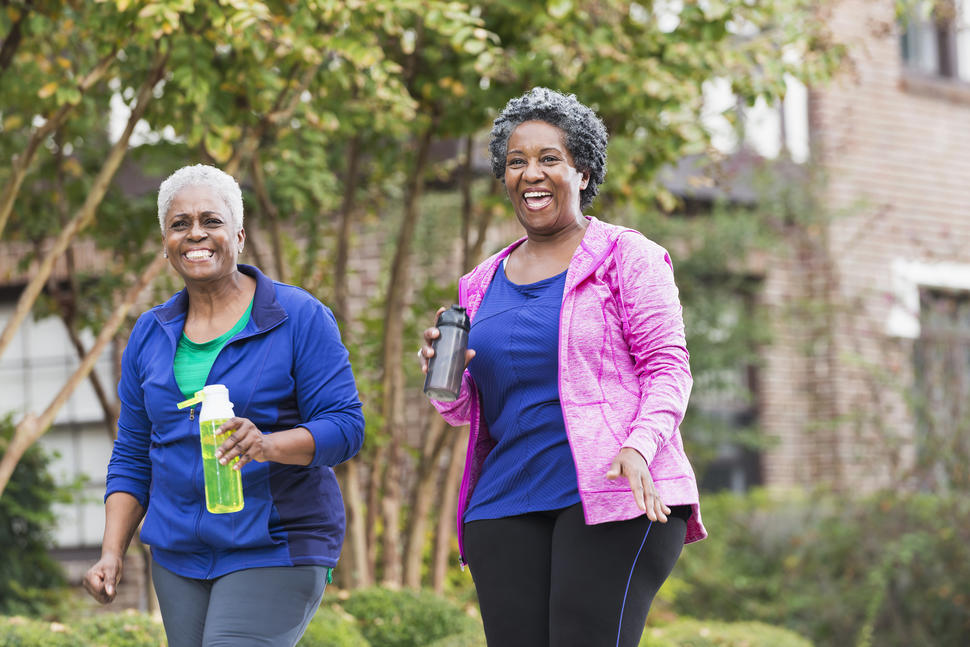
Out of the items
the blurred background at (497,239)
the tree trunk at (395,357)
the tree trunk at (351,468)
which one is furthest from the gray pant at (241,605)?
the tree trunk at (395,357)

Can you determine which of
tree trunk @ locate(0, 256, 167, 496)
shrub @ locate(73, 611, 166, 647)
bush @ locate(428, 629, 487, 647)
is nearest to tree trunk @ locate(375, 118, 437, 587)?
bush @ locate(428, 629, 487, 647)

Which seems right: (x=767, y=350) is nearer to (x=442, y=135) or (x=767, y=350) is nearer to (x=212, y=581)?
(x=442, y=135)

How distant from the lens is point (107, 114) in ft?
23.5

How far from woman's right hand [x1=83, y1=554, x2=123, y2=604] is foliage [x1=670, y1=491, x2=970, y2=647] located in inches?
199

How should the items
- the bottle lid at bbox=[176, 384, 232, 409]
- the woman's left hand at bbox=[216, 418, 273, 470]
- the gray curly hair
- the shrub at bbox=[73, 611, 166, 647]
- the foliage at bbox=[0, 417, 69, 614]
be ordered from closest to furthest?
the woman's left hand at bbox=[216, 418, 273, 470] → the bottle lid at bbox=[176, 384, 232, 409] → the gray curly hair → the shrub at bbox=[73, 611, 166, 647] → the foliage at bbox=[0, 417, 69, 614]

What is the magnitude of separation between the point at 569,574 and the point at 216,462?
2.75 ft

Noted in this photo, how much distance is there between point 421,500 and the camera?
6.98 metres

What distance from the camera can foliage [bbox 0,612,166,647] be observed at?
4.36 metres

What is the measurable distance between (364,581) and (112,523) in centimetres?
365

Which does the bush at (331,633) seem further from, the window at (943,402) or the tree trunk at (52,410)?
the window at (943,402)

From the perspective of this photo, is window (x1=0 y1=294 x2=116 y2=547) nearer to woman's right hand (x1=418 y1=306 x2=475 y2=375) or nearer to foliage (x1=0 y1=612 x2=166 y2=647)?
foliage (x1=0 y1=612 x2=166 y2=647)

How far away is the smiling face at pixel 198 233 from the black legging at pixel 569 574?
0.91 m

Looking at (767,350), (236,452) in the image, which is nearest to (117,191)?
(236,452)

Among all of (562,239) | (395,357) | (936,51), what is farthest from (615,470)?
(936,51)
